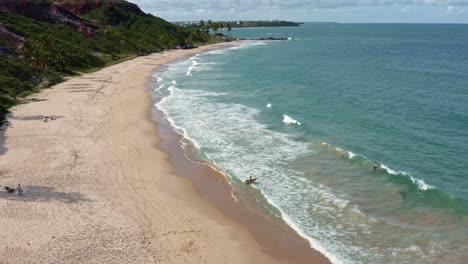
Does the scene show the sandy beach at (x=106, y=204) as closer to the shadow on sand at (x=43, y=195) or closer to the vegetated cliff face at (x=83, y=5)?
the shadow on sand at (x=43, y=195)

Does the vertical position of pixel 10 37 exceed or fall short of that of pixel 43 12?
it falls short

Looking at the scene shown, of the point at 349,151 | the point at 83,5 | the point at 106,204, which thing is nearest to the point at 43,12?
the point at 83,5

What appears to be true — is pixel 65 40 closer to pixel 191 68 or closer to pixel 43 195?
pixel 191 68

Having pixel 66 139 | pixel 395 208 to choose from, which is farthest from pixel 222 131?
pixel 395 208

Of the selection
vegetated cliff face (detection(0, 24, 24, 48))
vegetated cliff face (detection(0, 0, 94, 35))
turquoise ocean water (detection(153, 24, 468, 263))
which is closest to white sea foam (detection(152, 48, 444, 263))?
turquoise ocean water (detection(153, 24, 468, 263))

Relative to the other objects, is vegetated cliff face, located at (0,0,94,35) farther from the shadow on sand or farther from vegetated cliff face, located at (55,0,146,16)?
the shadow on sand

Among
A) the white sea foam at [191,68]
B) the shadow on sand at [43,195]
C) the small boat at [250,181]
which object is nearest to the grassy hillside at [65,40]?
the white sea foam at [191,68]
